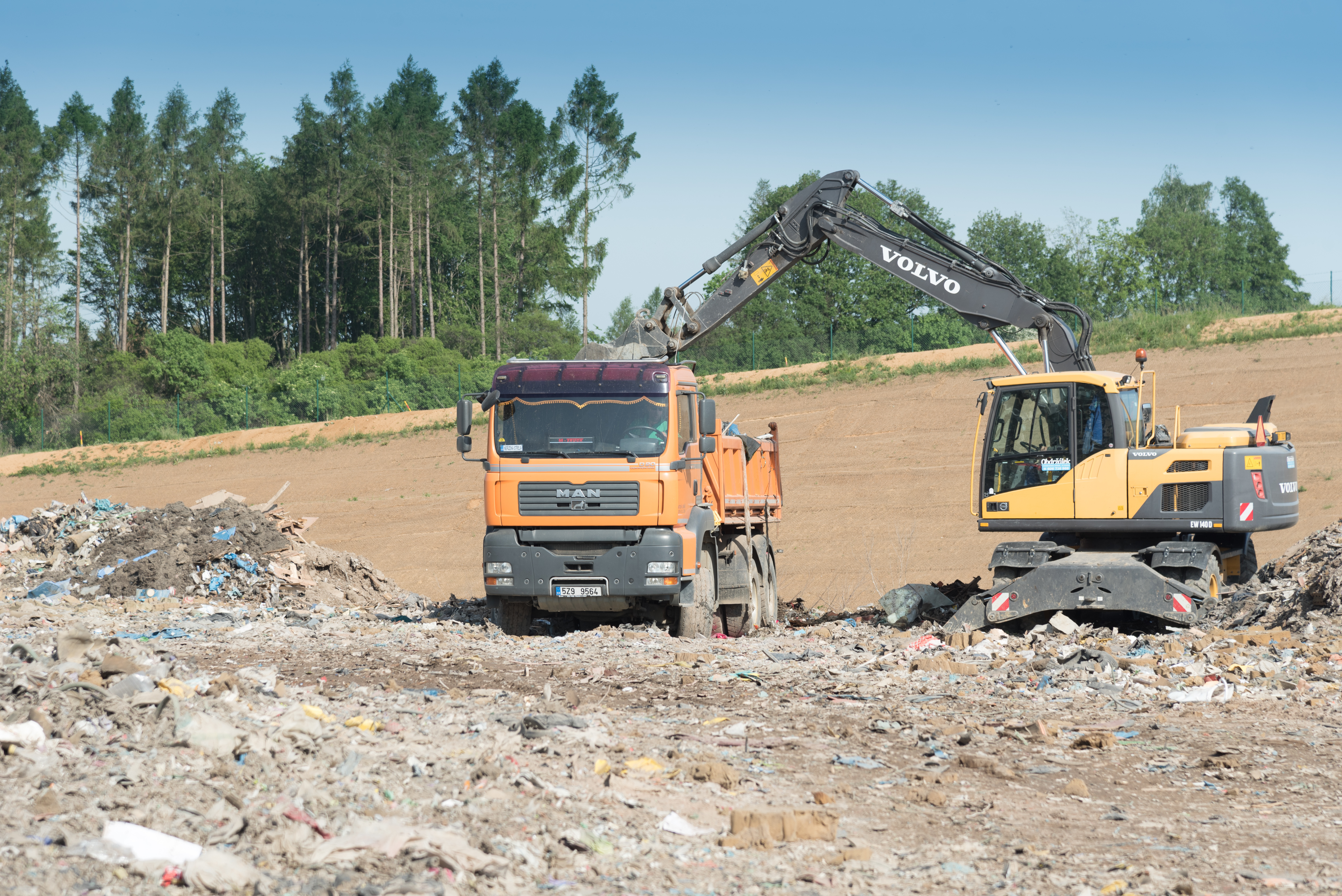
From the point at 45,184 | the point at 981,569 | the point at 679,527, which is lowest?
the point at 981,569

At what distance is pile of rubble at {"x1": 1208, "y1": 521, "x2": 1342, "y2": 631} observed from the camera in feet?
38.2

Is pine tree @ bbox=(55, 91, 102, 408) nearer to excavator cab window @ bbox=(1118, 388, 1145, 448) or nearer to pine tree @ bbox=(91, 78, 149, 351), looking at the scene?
pine tree @ bbox=(91, 78, 149, 351)

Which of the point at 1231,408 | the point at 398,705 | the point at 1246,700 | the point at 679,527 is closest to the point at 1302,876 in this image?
the point at 1246,700

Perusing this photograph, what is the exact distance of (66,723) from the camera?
20.9 feet

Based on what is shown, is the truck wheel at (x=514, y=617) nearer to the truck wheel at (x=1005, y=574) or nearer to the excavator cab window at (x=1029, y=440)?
the truck wheel at (x=1005, y=574)

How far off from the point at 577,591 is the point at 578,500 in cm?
97

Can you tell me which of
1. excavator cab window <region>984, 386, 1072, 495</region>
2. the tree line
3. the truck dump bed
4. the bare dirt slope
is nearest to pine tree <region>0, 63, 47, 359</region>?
the tree line

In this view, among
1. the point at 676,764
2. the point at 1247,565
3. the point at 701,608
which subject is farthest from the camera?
the point at 1247,565

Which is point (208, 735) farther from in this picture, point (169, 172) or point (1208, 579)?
point (169, 172)

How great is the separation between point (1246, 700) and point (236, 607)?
1246cm

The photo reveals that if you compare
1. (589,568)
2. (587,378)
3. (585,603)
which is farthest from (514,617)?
(587,378)

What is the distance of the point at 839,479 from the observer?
27.7 meters

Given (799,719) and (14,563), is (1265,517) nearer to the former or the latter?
(799,719)

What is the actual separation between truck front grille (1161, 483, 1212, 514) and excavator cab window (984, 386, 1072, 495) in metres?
1.02
